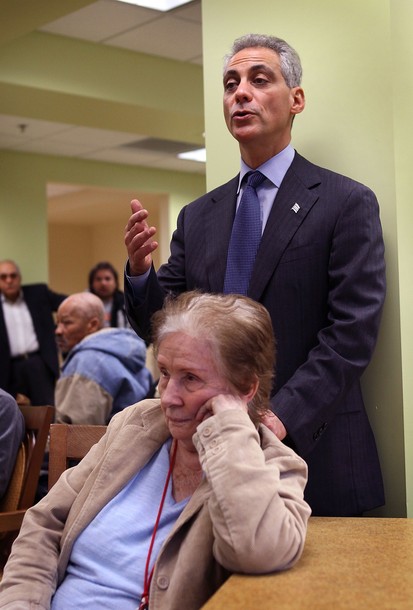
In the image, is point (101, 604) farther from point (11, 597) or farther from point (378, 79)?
point (378, 79)

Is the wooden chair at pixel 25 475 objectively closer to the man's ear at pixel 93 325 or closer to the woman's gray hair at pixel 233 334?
the woman's gray hair at pixel 233 334

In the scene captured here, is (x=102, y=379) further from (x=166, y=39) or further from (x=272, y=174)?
(x=166, y=39)

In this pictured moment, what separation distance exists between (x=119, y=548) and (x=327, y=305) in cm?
77

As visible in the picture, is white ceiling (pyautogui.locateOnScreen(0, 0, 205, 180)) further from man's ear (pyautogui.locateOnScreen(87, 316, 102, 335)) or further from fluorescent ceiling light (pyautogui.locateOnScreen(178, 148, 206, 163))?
man's ear (pyautogui.locateOnScreen(87, 316, 102, 335))

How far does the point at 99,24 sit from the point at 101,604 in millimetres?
4711

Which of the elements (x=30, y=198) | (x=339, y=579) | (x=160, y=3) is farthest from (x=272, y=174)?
(x=30, y=198)

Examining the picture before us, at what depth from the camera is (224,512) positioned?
1.38 m

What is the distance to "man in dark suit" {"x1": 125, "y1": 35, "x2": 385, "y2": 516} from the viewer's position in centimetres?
201

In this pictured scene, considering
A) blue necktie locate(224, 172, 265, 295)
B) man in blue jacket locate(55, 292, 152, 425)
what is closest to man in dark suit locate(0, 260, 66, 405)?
man in blue jacket locate(55, 292, 152, 425)

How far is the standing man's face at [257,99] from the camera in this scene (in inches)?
85.1

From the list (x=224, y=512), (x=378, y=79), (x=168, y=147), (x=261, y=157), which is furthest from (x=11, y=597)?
(x=168, y=147)

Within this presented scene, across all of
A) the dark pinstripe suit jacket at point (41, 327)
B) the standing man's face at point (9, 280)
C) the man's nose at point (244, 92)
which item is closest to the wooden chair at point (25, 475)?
the man's nose at point (244, 92)

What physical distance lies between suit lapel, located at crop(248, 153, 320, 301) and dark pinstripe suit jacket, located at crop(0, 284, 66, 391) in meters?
5.73

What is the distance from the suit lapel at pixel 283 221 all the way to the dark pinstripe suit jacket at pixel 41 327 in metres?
5.73
